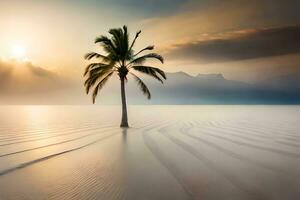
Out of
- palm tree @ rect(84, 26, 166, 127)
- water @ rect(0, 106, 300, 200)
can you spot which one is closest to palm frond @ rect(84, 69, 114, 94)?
palm tree @ rect(84, 26, 166, 127)

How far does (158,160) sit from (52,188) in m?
3.71

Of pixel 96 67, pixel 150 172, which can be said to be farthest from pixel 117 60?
pixel 150 172

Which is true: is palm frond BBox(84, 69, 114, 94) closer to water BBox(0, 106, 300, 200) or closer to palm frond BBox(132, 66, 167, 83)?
palm frond BBox(132, 66, 167, 83)

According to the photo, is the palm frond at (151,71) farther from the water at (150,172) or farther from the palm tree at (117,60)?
the water at (150,172)

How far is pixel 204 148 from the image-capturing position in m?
11.3

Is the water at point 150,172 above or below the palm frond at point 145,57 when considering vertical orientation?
below

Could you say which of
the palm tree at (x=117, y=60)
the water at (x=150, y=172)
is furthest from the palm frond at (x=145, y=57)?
the water at (x=150, y=172)

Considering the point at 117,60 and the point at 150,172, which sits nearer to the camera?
the point at 150,172

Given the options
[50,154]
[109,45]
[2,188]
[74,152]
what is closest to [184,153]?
[74,152]

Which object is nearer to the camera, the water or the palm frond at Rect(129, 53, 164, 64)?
the water

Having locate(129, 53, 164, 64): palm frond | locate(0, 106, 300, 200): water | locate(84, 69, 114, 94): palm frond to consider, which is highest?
locate(129, 53, 164, 64): palm frond

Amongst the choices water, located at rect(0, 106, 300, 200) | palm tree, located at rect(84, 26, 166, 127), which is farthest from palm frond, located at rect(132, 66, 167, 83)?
water, located at rect(0, 106, 300, 200)

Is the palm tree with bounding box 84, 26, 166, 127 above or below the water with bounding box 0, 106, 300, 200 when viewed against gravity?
above

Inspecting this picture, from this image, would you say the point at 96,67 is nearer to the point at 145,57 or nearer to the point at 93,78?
the point at 93,78
